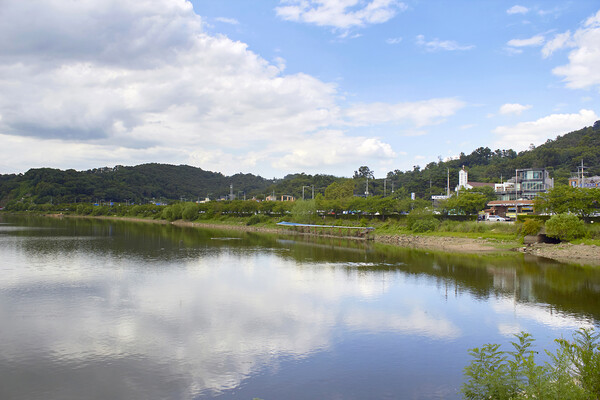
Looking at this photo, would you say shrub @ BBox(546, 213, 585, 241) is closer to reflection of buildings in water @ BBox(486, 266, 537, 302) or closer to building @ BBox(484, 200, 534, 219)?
reflection of buildings in water @ BBox(486, 266, 537, 302)

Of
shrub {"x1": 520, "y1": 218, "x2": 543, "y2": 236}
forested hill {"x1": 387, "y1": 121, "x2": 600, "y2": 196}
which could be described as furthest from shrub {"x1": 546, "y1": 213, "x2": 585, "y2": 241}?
forested hill {"x1": 387, "y1": 121, "x2": 600, "y2": 196}

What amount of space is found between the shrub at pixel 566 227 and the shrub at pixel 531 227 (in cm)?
189

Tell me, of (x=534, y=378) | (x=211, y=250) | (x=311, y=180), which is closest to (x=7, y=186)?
(x=311, y=180)

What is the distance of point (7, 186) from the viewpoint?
174750mm

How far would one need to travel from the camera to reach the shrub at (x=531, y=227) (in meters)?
43.8

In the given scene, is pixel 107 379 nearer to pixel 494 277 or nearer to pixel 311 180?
pixel 494 277

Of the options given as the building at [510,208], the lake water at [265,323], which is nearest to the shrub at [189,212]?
the building at [510,208]

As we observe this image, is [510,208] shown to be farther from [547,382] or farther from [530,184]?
[547,382]

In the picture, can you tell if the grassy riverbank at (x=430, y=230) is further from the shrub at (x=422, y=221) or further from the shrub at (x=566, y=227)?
the shrub at (x=566, y=227)

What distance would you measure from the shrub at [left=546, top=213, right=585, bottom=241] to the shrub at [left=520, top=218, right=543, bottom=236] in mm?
1890

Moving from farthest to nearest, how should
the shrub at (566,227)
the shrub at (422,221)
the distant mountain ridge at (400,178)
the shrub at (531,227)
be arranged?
the distant mountain ridge at (400,178)
the shrub at (422,221)
the shrub at (531,227)
the shrub at (566,227)

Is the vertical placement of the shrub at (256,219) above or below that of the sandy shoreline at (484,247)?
above

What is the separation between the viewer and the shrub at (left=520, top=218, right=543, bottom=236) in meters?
43.8

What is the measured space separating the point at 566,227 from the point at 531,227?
11.8 ft
